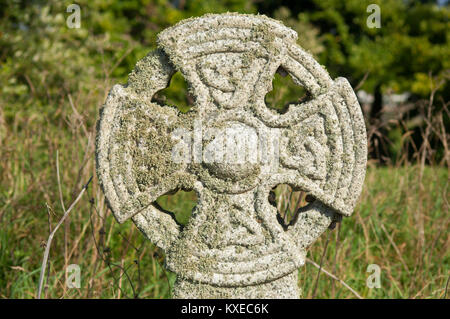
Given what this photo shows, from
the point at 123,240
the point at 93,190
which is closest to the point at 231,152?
the point at 93,190

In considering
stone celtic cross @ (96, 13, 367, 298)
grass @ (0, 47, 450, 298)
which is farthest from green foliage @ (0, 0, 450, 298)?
stone celtic cross @ (96, 13, 367, 298)

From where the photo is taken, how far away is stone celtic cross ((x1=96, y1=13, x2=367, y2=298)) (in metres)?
1.85

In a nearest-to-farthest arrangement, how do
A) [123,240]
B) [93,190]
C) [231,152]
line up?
[231,152] < [93,190] < [123,240]

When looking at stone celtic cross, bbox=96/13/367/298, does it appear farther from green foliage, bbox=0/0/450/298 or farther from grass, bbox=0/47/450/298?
grass, bbox=0/47/450/298

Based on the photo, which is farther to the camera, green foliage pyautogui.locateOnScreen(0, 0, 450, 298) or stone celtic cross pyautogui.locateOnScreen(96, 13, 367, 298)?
green foliage pyautogui.locateOnScreen(0, 0, 450, 298)

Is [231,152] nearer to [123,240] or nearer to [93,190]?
[93,190]

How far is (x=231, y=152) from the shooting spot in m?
1.84

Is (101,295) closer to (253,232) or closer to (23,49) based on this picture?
(253,232)

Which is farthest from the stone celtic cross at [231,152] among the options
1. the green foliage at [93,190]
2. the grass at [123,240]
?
the grass at [123,240]

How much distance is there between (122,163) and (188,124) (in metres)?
0.30

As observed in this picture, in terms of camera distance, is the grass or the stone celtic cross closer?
the stone celtic cross

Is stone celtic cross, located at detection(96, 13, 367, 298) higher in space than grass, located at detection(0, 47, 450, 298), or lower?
higher

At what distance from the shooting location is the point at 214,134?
6.10 ft
